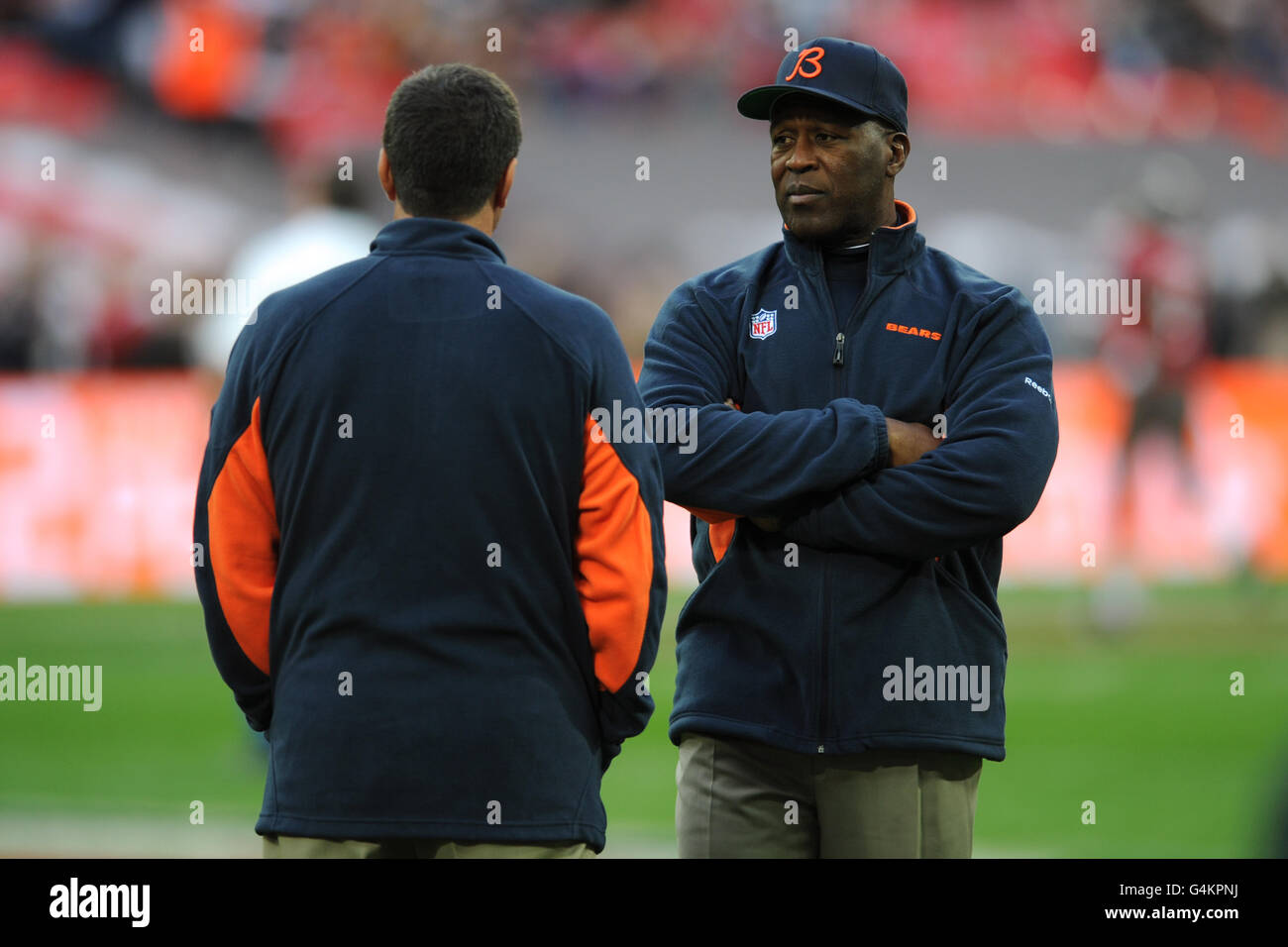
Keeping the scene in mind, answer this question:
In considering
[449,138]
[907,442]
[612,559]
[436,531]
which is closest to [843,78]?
[907,442]

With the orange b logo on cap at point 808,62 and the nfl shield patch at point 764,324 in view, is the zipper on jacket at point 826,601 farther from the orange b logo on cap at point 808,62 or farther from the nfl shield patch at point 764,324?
the orange b logo on cap at point 808,62

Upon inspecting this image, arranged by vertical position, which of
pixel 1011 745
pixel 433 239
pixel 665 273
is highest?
pixel 665 273

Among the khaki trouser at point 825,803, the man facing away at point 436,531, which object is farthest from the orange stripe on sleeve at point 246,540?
the khaki trouser at point 825,803

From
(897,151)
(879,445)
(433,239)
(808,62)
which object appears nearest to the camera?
(433,239)

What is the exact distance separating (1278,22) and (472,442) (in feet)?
52.5

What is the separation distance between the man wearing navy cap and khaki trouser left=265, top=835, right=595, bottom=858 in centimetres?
61

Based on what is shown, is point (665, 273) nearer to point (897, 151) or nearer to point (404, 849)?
point (897, 151)

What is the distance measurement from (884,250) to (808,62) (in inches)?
14.3

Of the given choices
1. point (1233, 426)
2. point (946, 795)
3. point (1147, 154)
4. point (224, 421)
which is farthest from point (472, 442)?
point (1147, 154)

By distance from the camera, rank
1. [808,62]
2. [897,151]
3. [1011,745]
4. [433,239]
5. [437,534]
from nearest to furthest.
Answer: [437,534], [433,239], [808,62], [897,151], [1011,745]

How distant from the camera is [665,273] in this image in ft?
44.3

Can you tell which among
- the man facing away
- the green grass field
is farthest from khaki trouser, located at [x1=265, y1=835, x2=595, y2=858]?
the green grass field

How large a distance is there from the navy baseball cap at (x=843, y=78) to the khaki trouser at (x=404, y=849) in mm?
1376

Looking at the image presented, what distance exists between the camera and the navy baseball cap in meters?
2.75
